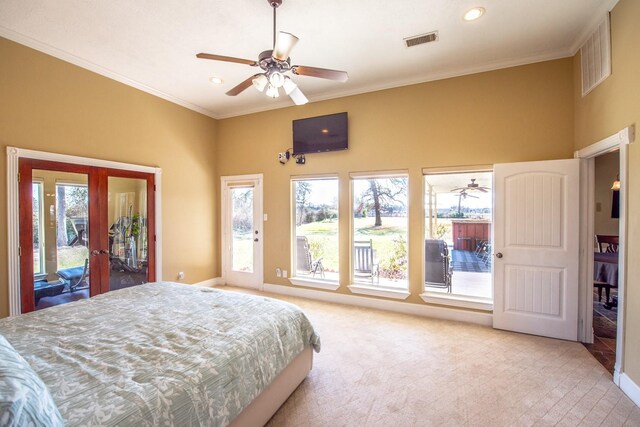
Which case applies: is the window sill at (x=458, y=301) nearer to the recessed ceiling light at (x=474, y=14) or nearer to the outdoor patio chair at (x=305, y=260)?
the outdoor patio chair at (x=305, y=260)

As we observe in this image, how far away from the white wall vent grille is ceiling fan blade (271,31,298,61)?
277 centimetres

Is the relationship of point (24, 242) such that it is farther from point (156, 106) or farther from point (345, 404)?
point (345, 404)

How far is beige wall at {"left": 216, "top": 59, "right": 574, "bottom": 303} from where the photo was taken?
3.18m

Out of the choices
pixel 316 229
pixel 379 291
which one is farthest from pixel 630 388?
pixel 316 229

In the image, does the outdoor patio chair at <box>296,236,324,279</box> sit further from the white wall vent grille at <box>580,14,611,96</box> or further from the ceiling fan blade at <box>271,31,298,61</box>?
the white wall vent grille at <box>580,14,611,96</box>

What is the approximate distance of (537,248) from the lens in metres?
3.10

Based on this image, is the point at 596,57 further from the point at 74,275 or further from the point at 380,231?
the point at 74,275

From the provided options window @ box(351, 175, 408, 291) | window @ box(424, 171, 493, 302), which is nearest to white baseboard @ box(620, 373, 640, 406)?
window @ box(424, 171, 493, 302)

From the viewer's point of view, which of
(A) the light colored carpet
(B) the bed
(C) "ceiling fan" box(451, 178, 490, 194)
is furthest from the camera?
(C) "ceiling fan" box(451, 178, 490, 194)

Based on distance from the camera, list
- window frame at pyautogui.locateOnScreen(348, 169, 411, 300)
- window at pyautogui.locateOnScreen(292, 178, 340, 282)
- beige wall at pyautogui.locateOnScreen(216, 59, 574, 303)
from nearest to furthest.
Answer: beige wall at pyautogui.locateOnScreen(216, 59, 574, 303), window frame at pyautogui.locateOnScreen(348, 169, 411, 300), window at pyautogui.locateOnScreen(292, 178, 340, 282)

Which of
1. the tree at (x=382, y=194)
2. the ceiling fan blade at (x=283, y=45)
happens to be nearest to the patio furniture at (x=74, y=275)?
the ceiling fan blade at (x=283, y=45)

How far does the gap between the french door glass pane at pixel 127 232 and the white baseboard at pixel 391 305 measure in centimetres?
200

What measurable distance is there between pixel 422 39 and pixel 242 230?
13.3 feet

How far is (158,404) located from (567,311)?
3854 mm
